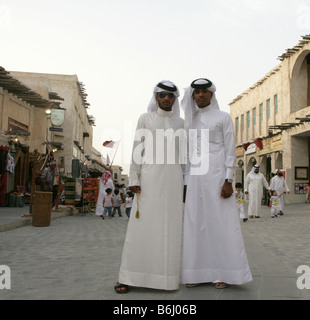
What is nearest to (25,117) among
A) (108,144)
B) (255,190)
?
(108,144)

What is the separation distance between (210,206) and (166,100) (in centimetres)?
109

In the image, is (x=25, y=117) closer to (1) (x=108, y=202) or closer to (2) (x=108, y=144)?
(2) (x=108, y=144)

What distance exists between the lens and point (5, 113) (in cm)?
1744

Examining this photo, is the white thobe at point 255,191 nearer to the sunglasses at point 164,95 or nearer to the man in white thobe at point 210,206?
the man in white thobe at point 210,206

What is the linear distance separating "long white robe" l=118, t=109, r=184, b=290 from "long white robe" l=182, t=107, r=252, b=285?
0.46 ft

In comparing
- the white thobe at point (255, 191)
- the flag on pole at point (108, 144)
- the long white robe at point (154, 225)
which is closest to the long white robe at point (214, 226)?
the long white robe at point (154, 225)

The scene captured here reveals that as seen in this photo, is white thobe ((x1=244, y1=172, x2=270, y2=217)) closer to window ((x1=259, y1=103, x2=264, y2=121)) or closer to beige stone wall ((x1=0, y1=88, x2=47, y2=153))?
beige stone wall ((x1=0, y1=88, x2=47, y2=153))

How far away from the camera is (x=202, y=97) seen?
3.88 metres

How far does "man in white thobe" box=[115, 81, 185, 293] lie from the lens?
334cm

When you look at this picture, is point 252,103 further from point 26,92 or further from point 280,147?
point 26,92

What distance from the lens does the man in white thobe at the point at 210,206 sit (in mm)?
3484

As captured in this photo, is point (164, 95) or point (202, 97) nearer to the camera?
point (164, 95)

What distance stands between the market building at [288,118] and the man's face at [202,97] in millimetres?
18611
